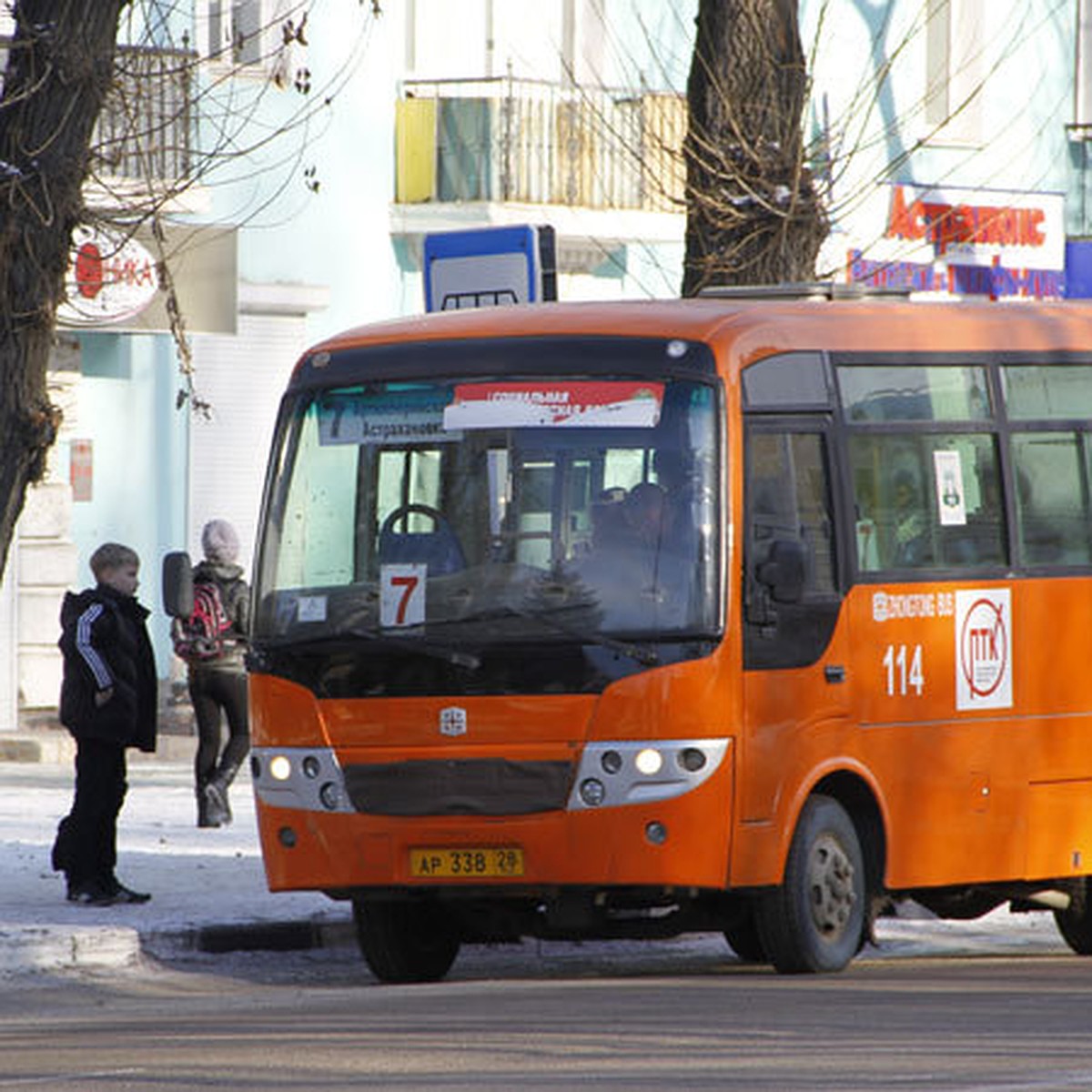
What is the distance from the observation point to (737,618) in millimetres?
13898

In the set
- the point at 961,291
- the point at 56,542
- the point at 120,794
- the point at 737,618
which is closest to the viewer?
the point at 737,618

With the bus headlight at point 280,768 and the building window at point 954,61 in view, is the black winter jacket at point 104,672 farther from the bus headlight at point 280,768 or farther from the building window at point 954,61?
the building window at point 954,61

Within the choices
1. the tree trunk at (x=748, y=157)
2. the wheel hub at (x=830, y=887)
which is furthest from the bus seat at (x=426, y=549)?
the tree trunk at (x=748, y=157)

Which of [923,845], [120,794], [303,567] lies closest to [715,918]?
[923,845]

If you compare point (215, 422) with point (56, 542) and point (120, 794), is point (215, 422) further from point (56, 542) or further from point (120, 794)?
point (120, 794)

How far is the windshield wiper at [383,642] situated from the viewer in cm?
1397

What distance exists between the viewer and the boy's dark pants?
16.5m

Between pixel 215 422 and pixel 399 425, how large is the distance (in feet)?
51.1

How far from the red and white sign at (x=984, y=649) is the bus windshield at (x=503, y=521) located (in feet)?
5.01

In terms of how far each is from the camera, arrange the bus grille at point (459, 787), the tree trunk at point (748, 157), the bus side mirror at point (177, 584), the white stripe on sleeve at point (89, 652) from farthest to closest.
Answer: the tree trunk at point (748, 157) < the white stripe on sleeve at point (89, 652) < the bus side mirror at point (177, 584) < the bus grille at point (459, 787)

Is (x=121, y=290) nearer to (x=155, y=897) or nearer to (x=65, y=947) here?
(x=155, y=897)

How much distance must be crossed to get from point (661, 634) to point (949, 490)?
1938 millimetres

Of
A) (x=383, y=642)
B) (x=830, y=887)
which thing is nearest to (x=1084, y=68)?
(x=830, y=887)

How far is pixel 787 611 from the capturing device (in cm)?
1413
